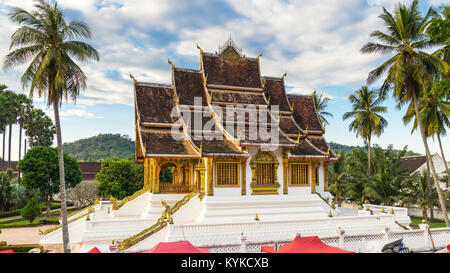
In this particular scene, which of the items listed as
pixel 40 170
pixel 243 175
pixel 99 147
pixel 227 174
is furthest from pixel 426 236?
pixel 99 147

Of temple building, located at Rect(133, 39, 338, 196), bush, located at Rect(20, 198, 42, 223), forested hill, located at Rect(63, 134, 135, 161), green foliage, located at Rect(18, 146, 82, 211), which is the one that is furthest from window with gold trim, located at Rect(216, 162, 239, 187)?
forested hill, located at Rect(63, 134, 135, 161)

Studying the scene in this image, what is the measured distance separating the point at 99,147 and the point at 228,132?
12378cm

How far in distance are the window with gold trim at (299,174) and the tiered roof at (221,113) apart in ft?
2.72

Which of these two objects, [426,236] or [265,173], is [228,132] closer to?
[265,173]

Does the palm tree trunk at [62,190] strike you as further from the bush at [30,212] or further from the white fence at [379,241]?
the bush at [30,212]

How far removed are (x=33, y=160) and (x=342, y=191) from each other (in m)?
32.4

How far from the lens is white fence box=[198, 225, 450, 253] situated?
11.3m

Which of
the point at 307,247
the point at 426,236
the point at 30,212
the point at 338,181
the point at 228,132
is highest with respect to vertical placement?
the point at 228,132

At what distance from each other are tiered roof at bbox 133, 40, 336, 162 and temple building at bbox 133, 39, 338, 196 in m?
0.05

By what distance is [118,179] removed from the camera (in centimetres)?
3731

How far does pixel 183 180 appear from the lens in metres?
20.7

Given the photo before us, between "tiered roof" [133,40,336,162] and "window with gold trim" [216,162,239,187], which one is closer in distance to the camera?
"window with gold trim" [216,162,239,187]

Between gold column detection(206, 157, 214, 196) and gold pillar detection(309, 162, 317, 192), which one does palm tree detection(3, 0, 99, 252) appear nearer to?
gold column detection(206, 157, 214, 196)

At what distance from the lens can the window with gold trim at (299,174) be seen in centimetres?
1789
